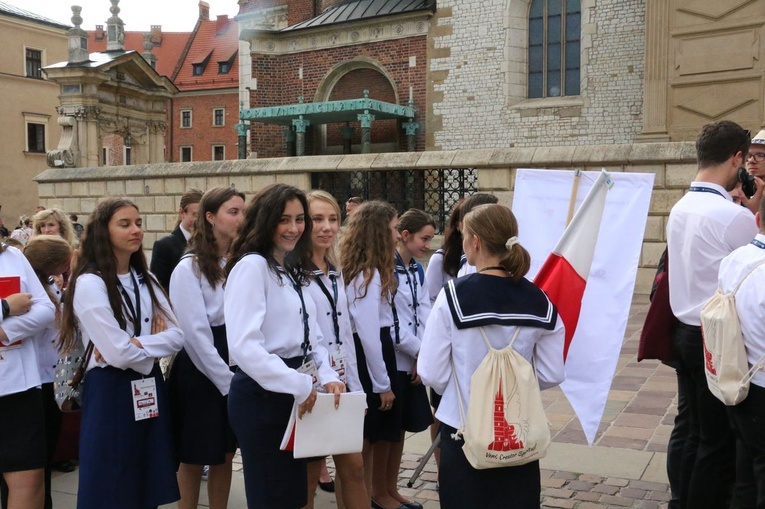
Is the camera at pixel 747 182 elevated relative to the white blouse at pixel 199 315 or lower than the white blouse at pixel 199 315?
elevated

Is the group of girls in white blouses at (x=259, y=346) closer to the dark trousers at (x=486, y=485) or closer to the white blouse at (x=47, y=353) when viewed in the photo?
the dark trousers at (x=486, y=485)

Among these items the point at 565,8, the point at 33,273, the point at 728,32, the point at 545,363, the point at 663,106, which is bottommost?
the point at 545,363

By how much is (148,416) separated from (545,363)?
198cm

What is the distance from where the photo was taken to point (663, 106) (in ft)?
55.7

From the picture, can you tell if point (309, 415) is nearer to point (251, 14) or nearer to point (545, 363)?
point (545, 363)

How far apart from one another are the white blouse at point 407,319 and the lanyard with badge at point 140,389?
1.54 m

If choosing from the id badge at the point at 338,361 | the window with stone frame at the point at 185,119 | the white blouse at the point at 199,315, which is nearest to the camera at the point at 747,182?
the id badge at the point at 338,361

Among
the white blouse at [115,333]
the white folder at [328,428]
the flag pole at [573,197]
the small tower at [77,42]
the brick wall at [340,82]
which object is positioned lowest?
the white folder at [328,428]

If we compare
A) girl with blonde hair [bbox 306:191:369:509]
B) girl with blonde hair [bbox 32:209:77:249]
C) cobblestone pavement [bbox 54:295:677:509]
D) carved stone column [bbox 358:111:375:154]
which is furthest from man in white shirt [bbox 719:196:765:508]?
carved stone column [bbox 358:111:375:154]

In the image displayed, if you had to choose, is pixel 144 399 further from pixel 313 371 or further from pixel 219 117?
pixel 219 117

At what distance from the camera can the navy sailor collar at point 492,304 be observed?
10.2 ft

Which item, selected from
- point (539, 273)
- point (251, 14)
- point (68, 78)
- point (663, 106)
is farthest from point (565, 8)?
point (539, 273)

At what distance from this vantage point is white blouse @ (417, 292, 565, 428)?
313 cm


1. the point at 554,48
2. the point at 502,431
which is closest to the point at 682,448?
the point at 502,431
